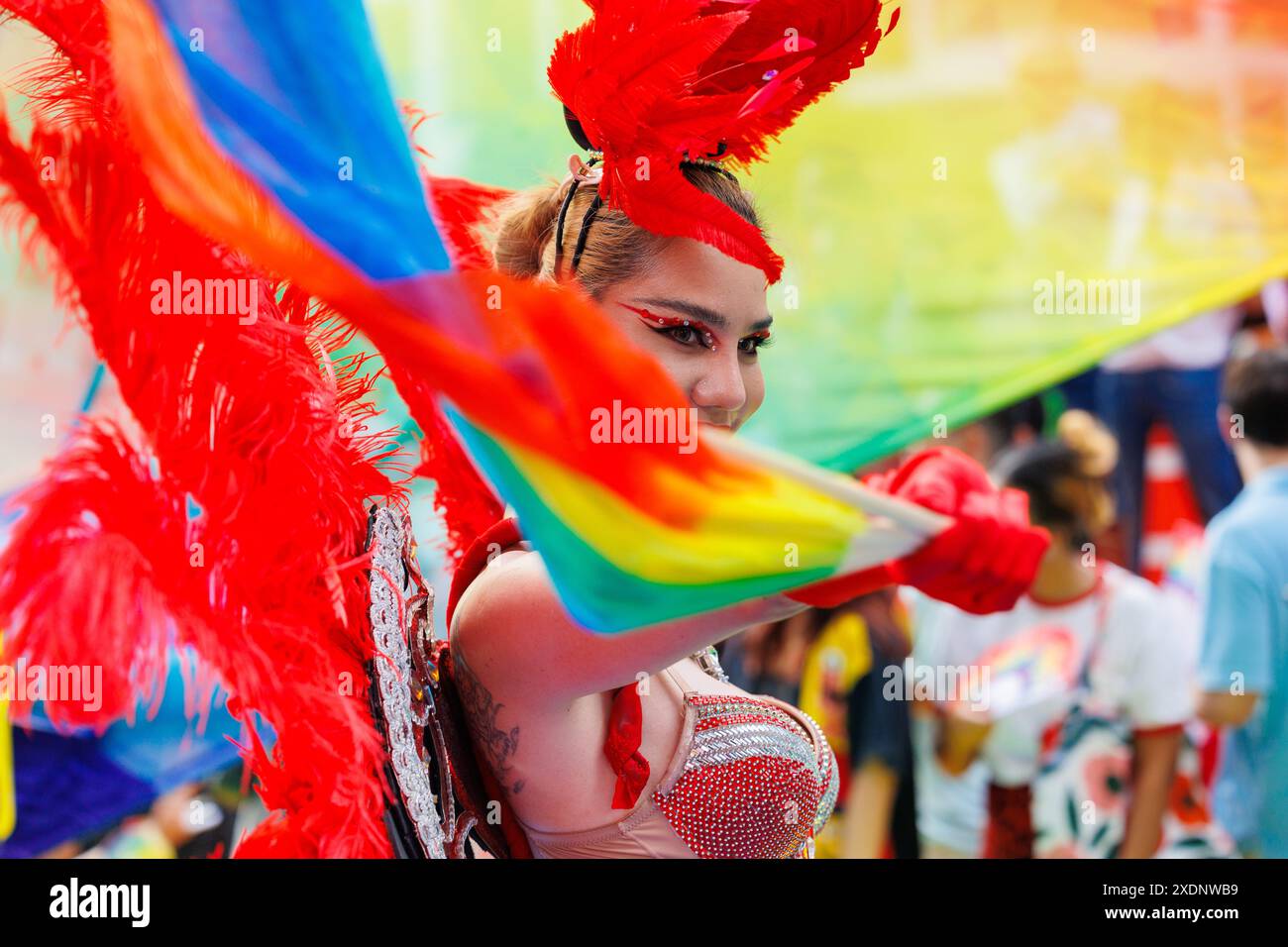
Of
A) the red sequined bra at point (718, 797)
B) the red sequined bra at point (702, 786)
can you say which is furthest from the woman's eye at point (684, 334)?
the red sequined bra at point (718, 797)

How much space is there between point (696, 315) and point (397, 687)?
46 centimetres

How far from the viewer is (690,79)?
1.20 metres

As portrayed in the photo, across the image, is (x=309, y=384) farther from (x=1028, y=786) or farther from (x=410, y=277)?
(x=1028, y=786)

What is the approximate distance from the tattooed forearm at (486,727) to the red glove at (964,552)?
376mm

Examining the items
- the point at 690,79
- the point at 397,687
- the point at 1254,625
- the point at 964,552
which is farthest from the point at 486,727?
the point at 1254,625

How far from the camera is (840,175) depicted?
3.35m

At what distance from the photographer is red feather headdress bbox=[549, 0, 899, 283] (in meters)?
1.16

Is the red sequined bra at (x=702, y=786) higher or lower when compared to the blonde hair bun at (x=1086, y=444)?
lower

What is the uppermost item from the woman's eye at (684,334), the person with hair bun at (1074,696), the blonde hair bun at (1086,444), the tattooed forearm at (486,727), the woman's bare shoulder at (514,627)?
the woman's eye at (684,334)

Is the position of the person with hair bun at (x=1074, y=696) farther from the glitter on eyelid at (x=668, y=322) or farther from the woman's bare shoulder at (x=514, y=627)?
the woman's bare shoulder at (x=514, y=627)

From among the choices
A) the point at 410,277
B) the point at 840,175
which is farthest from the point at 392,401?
the point at 840,175

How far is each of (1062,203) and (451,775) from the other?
2.72 m

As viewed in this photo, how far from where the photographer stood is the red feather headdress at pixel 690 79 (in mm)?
1162

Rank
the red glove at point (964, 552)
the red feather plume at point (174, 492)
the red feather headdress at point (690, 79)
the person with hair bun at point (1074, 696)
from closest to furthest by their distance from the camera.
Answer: the red glove at point (964, 552) < the red feather plume at point (174, 492) < the red feather headdress at point (690, 79) < the person with hair bun at point (1074, 696)
